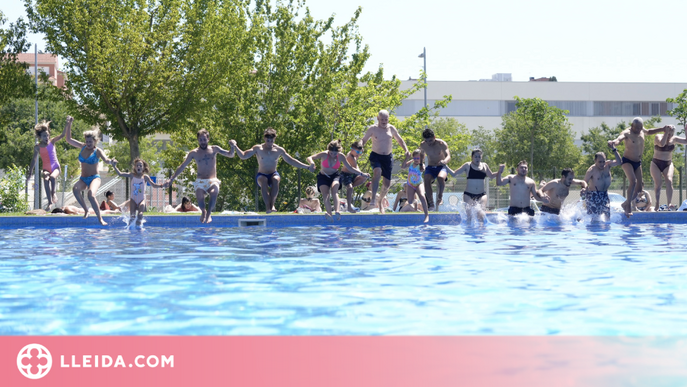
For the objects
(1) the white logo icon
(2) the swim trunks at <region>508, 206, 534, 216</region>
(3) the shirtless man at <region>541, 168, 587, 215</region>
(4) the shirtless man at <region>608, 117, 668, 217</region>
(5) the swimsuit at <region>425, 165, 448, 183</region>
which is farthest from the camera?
(3) the shirtless man at <region>541, 168, 587, 215</region>

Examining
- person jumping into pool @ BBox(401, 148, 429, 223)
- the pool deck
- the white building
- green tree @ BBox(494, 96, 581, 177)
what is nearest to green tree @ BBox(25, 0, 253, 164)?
the pool deck

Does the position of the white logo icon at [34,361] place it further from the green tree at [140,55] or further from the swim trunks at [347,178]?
the green tree at [140,55]

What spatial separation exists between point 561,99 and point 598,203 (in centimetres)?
5252

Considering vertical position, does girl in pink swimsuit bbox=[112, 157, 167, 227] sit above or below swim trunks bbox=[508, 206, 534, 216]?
above

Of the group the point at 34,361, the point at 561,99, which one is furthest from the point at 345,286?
the point at 561,99

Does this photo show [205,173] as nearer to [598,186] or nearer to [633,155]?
[598,186]

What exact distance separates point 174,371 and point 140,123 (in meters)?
18.2

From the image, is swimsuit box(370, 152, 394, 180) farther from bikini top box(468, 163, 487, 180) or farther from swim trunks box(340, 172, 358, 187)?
bikini top box(468, 163, 487, 180)

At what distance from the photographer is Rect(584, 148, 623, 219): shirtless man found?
1430cm

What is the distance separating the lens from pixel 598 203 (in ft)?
47.6

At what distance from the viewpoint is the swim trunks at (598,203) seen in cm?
1445

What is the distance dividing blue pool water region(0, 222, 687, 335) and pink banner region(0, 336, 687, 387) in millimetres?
246

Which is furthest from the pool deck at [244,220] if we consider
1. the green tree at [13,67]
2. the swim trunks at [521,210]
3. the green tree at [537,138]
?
the green tree at [537,138]

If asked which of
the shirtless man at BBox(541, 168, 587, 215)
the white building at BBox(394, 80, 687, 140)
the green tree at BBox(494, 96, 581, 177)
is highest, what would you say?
the white building at BBox(394, 80, 687, 140)
